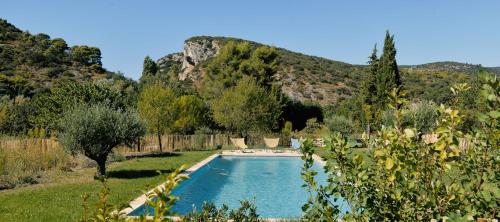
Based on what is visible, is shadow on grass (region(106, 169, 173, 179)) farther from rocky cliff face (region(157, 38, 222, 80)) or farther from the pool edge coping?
rocky cliff face (region(157, 38, 222, 80))

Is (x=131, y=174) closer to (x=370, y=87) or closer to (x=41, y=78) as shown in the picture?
(x=370, y=87)

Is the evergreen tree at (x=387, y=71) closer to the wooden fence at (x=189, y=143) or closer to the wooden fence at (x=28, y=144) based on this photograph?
the wooden fence at (x=189, y=143)

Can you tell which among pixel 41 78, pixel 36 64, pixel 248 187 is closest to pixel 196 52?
pixel 36 64

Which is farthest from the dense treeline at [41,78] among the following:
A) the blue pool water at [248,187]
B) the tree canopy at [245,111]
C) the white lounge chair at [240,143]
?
the white lounge chair at [240,143]

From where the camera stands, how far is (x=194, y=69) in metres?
65.9

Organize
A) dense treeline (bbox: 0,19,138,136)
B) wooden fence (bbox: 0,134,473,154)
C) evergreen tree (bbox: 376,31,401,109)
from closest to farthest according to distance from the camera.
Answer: dense treeline (bbox: 0,19,138,136) → wooden fence (bbox: 0,134,473,154) → evergreen tree (bbox: 376,31,401,109)

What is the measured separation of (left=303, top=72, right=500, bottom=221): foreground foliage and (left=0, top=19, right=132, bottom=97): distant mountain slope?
39.0 meters

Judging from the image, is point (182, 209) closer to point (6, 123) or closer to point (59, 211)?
point (59, 211)

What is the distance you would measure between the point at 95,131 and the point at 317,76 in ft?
181

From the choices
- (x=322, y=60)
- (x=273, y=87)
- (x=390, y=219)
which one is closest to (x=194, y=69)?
(x=322, y=60)

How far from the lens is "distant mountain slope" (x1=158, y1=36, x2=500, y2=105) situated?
5838 cm

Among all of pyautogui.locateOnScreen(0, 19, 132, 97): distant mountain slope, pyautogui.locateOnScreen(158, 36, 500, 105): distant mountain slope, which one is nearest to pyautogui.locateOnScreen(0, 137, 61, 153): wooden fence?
pyautogui.locateOnScreen(0, 19, 132, 97): distant mountain slope

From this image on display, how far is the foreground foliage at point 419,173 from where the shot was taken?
1960 millimetres

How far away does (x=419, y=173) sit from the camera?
Answer: 85.4 inches
